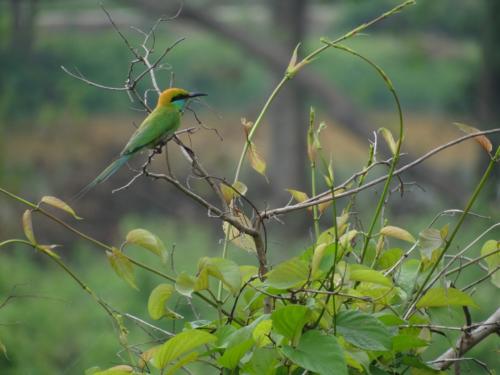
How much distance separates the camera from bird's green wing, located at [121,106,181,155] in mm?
2025

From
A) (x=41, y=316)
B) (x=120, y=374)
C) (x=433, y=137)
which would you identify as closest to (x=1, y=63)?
(x=41, y=316)

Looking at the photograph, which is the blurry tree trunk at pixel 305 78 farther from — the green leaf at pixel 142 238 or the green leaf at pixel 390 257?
the green leaf at pixel 142 238

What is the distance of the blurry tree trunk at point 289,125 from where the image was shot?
8789mm

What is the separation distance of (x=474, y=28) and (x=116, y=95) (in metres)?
3.57

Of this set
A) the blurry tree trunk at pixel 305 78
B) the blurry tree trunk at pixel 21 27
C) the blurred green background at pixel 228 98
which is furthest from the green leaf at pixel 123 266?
the blurry tree trunk at pixel 21 27

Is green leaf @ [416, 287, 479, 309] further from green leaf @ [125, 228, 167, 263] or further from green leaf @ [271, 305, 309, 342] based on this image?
green leaf @ [125, 228, 167, 263]

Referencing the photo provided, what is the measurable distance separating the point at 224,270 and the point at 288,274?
0.28 feet

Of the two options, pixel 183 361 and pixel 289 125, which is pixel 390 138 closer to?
pixel 183 361

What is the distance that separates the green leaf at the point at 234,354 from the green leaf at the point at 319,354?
0.05 meters

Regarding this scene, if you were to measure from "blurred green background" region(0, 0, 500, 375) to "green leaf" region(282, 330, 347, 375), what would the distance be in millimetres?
5697

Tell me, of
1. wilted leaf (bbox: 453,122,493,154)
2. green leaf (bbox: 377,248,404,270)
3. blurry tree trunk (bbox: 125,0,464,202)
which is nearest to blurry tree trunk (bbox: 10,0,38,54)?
blurry tree trunk (bbox: 125,0,464,202)

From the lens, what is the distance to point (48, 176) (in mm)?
8680

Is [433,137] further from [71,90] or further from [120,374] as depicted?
[120,374]

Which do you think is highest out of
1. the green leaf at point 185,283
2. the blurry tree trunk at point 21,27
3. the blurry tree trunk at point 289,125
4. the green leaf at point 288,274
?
the green leaf at point 288,274
